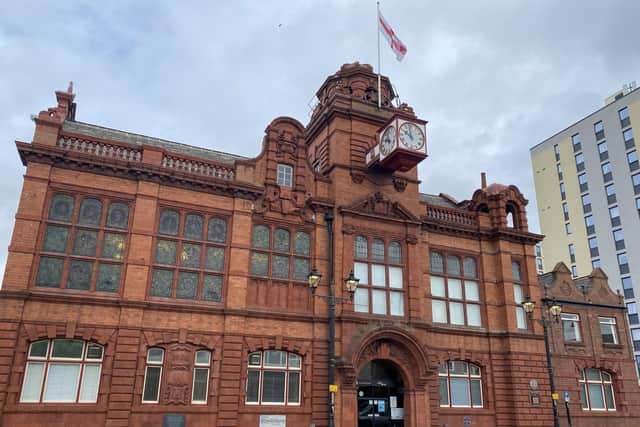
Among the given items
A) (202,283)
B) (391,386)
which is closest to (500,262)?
(391,386)

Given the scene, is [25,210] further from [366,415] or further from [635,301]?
[635,301]

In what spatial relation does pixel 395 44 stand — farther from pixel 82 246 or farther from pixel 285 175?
pixel 82 246

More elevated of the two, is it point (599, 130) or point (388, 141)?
point (599, 130)

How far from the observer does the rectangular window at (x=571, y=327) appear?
Answer: 29844 millimetres

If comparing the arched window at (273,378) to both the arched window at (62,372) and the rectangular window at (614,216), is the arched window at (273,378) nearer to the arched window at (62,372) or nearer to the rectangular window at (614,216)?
the arched window at (62,372)

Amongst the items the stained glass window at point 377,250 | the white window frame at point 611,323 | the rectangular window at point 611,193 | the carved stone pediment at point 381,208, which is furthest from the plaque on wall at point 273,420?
the rectangular window at point 611,193

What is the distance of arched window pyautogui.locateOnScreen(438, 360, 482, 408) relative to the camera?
2523 cm

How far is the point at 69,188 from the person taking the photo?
20219 mm

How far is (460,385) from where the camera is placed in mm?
25672

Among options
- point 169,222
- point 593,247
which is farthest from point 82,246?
point 593,247

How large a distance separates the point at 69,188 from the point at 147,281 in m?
4.80

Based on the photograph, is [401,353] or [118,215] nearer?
[118,215]

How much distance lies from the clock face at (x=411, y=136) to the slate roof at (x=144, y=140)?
25.9ft

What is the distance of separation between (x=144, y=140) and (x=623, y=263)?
5324 cm
